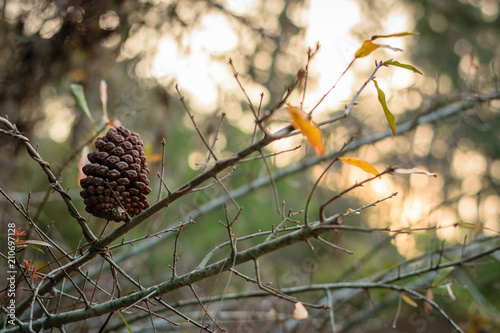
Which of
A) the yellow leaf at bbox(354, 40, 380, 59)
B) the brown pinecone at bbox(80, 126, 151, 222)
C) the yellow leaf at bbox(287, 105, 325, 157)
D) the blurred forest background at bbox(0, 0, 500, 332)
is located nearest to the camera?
the yellow leaf at bbox(287, 105, 325, 157)

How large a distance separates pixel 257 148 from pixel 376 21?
503 centimetres

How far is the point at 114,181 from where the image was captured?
107cm

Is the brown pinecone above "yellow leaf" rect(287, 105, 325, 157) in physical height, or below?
above

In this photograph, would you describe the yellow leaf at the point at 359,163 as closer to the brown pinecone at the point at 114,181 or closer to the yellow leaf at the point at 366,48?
the yellow leaf at the point at 366,48

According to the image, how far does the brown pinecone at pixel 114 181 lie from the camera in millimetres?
1057

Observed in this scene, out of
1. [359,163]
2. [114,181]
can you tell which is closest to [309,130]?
[359,163]

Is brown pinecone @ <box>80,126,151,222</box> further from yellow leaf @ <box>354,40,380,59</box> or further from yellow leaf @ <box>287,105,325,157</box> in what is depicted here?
yellow leaf @ <box>354,40,380,59</box>

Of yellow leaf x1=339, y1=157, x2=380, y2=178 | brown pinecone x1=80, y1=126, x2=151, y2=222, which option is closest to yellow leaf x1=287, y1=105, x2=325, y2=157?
yellow leaf x1=339, y1=157, x2=380, y2=178

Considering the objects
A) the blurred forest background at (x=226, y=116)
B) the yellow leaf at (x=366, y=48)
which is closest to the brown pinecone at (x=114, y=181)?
the blurred forest background at (x=226, y=116)

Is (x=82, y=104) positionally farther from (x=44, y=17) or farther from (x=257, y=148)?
(x=44, y=17)

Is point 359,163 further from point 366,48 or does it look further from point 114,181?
point 114,181

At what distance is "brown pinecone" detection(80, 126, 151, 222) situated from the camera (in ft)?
3.47

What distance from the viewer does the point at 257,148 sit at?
95cm

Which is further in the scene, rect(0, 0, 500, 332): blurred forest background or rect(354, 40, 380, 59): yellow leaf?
rect(0, 0, 500, 332): blurred forest background
